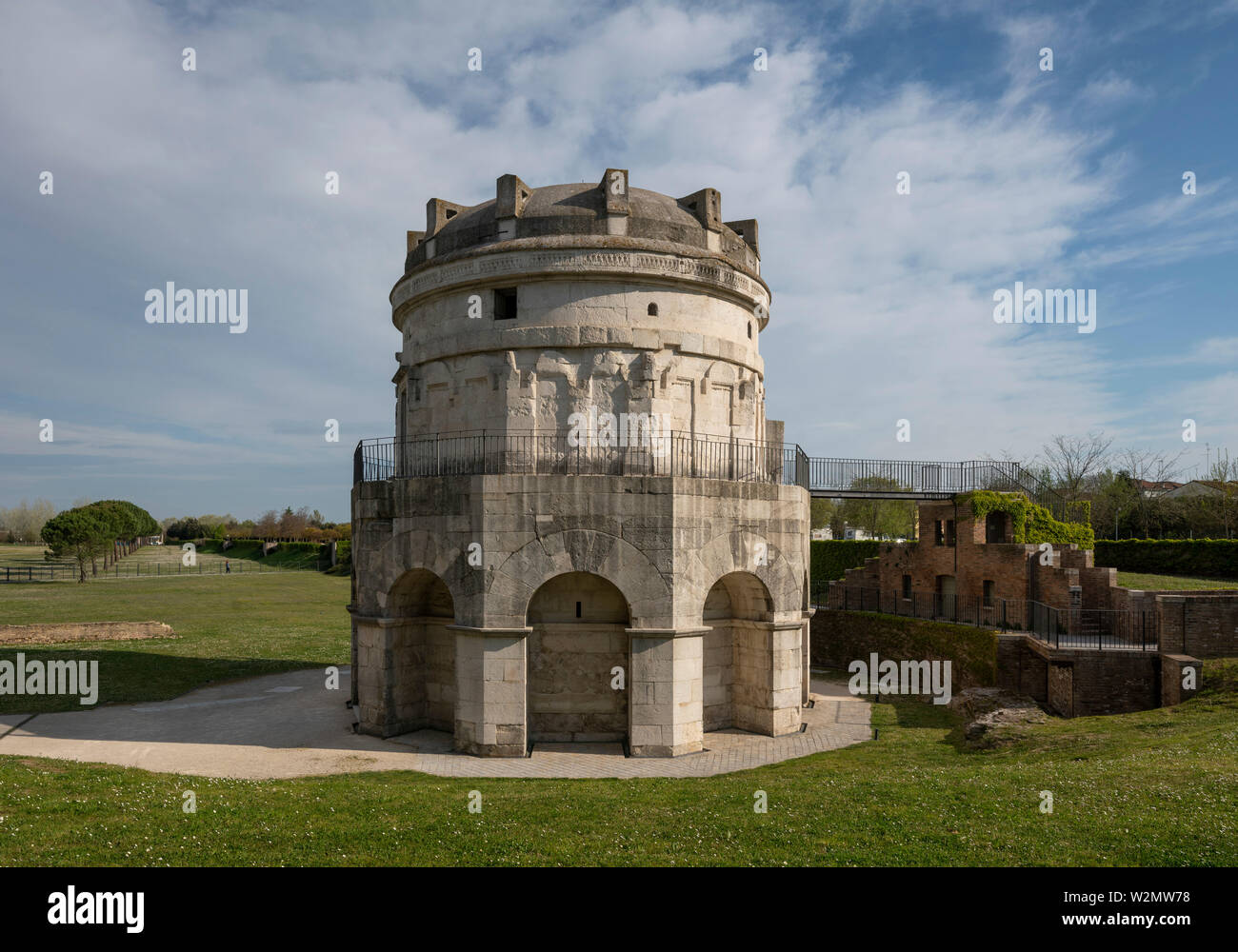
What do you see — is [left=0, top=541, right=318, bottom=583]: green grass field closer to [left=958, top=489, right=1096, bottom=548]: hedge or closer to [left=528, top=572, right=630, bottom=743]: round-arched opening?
[left=528, top=572, right=630, bottom=743]: round-arched opening

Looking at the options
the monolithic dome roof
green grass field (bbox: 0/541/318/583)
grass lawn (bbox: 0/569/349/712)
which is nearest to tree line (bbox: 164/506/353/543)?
green grass field (bbox: 0/541/318/583)

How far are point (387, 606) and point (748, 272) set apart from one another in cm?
1244

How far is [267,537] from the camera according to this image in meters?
123

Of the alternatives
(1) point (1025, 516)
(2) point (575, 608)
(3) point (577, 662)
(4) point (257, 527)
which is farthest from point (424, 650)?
(4) point (257, 527)

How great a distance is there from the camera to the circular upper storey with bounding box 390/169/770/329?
18.1 meters

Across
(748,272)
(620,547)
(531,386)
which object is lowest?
(620,547)

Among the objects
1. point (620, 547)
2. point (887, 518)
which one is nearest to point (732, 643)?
point (620, 547)

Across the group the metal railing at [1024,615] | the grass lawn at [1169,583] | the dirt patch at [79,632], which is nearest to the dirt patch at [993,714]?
the metal railing at [1024,615]

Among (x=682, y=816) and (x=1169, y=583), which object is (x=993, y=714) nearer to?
(x=682, y=816)

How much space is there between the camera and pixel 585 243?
709 inches

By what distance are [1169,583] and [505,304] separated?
29363 mm
